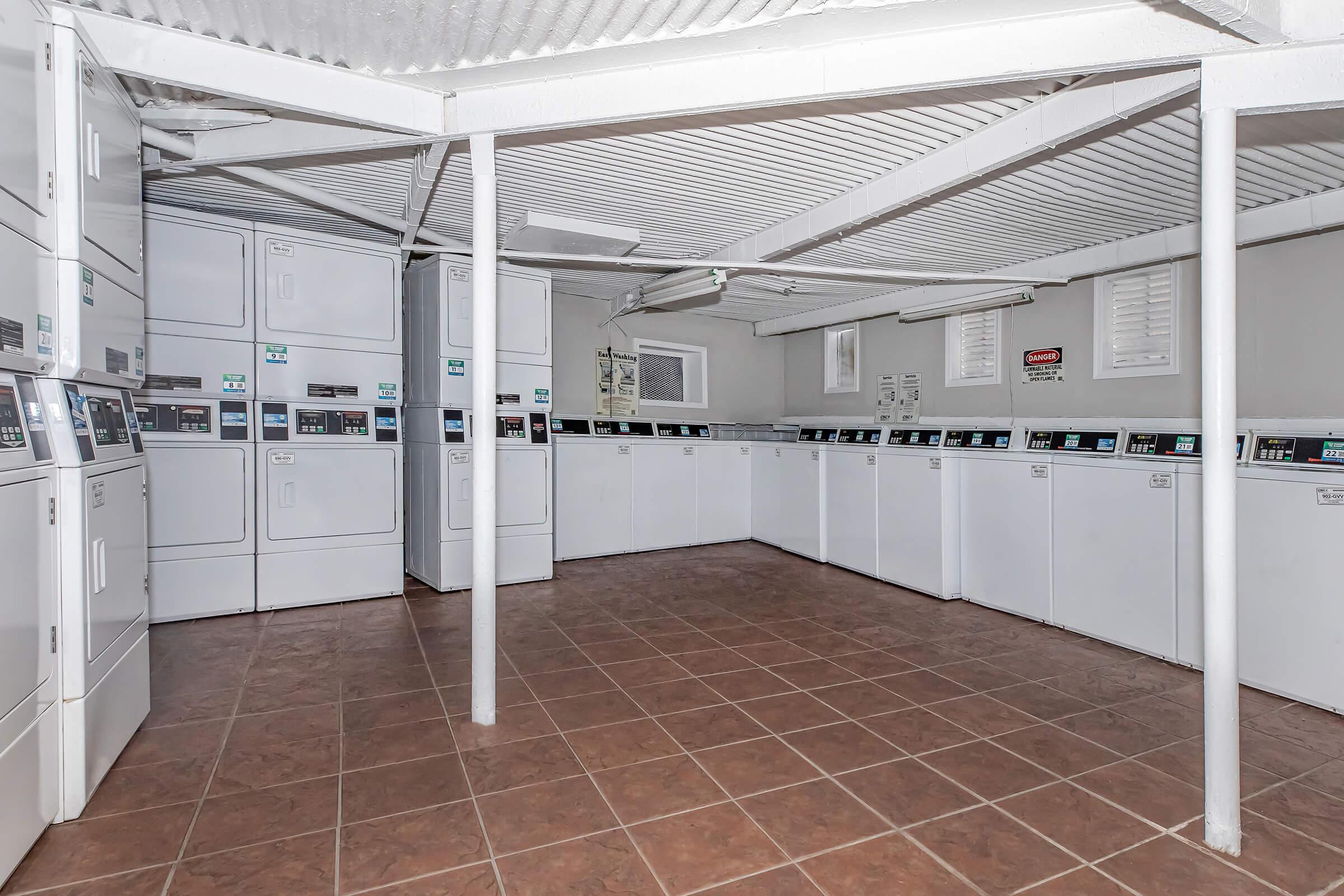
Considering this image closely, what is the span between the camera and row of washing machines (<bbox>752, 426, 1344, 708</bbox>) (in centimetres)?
314

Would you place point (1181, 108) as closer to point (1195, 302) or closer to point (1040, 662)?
point (1195, 302)

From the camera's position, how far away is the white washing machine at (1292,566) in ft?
9.96

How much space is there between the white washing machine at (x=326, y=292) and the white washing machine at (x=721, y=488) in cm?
→ 335

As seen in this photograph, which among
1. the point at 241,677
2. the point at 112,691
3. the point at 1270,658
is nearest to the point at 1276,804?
the point at 1270,658

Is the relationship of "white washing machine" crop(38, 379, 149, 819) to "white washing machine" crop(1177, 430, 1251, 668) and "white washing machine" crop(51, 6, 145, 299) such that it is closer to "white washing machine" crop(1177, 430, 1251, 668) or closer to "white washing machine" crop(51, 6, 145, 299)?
"white washing machine" crop(51, 6, 145, 299)

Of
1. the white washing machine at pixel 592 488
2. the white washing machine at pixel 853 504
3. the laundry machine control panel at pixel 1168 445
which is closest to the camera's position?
the laundry machine control panel at pixel 1168 445

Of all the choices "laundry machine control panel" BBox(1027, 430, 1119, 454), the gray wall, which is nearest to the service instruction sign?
the gray wall

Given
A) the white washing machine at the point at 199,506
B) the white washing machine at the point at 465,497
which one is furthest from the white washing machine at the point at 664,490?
the white washing machine at the point at 199,506

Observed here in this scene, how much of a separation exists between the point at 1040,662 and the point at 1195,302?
2.74m

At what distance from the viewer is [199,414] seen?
4398 mm

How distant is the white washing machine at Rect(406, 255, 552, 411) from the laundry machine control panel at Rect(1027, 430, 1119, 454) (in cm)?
365

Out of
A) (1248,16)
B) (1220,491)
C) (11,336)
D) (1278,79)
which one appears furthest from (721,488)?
(11,336)

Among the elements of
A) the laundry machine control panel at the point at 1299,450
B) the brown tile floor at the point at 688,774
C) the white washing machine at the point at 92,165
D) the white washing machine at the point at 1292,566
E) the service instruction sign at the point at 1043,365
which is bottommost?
the brown tile floor at the point at 688,774

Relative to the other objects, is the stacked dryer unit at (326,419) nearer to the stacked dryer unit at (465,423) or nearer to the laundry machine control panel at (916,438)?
the stacked dryer unit at (465,423)
